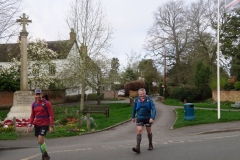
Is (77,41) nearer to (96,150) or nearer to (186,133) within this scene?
(186,133)

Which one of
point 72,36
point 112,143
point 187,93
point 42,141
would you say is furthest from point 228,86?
point 42,141

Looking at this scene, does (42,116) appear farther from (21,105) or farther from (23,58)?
(23,58)

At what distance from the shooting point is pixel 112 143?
11461 mm

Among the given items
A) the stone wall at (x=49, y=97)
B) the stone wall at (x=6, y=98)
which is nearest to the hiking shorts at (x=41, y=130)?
the stone wall at (x=49, y=97)

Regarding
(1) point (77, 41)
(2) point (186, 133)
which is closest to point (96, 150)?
(2) point (186, 133)

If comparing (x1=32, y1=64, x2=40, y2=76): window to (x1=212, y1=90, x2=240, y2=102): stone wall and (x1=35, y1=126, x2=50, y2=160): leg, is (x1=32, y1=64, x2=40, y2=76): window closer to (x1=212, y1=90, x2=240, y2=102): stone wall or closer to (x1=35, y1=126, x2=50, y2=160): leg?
(x1=212, y1=90, x2=240, y2=102): stone wall

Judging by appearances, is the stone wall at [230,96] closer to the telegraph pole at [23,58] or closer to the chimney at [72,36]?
the chimney at [72,36]

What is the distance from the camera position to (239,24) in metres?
39.6

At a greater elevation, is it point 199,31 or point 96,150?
point 199,31

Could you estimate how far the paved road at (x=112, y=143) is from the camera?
8781 millimetres

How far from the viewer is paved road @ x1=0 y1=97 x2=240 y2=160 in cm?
878

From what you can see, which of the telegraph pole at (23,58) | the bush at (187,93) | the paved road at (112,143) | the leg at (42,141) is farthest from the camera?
the bush at (187,93)

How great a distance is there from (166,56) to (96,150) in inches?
1561

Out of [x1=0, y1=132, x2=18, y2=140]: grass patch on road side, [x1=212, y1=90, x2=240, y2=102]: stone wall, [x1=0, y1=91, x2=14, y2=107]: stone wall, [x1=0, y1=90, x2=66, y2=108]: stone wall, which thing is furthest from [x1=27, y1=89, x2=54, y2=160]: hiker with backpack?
[x1=0, y1=91, x2=14, y2=107]: stone wall
